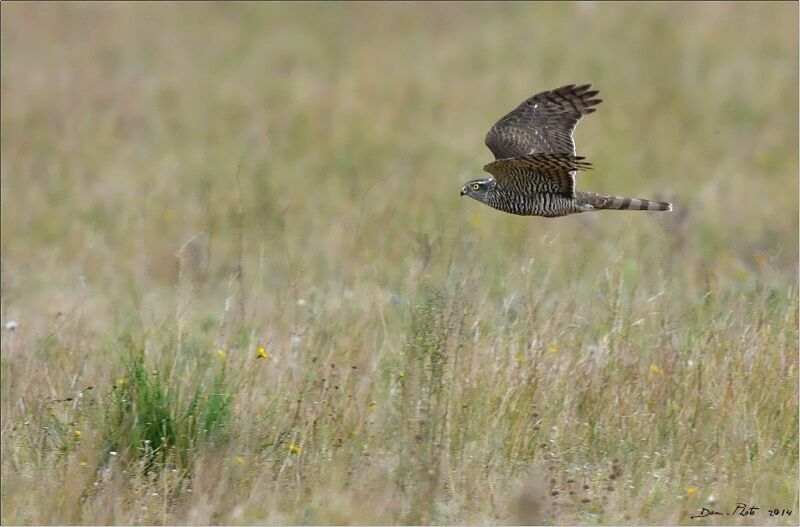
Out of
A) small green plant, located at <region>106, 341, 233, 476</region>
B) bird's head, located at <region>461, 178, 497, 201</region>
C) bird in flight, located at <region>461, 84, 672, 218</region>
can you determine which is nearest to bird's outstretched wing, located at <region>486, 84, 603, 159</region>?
bird in flight, located at <region>461, 84, 672, 218</region>

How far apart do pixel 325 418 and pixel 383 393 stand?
421 millimetres

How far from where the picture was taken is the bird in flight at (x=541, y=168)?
6.56 metres

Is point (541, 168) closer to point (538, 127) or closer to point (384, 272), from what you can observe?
point (538, 127)

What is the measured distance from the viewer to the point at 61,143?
1298 centimetres

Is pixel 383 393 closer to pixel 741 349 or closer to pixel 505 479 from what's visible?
pixel 505 479

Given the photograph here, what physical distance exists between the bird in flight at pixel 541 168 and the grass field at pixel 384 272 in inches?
12.2

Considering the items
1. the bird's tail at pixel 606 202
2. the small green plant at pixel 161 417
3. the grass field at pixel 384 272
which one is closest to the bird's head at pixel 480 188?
the grass field at pixel 384 272

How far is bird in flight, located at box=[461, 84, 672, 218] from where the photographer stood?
258 inches

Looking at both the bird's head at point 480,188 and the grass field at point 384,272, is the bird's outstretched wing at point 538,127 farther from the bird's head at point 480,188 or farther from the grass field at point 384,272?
the grass field at point 384,272

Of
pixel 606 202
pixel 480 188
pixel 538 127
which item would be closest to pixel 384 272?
pixel 480 188

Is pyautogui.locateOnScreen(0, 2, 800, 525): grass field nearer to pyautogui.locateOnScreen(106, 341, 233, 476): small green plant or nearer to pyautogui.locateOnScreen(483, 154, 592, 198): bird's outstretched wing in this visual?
pyautogui.locateOnScreen(106, 341, 233, 476): small green plant

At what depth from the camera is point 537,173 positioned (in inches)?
259

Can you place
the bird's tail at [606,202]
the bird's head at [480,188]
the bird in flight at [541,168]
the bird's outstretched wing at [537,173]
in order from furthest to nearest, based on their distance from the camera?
1. the bird's head at [480,188]
2. the bird's tail at [606,202]
3. the bird in flight at [541,168]
4. the bird's outstretched wing at [537,173]

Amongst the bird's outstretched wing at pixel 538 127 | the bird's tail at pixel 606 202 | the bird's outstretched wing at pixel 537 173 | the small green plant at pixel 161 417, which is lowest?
the small green plant at pixel 161 417
